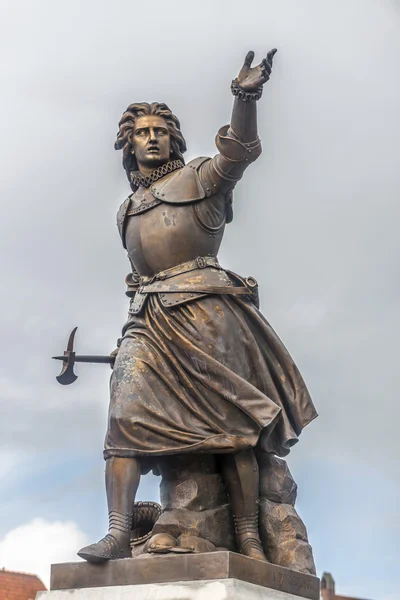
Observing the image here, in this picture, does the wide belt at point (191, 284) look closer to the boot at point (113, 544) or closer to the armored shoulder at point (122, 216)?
the armored shoulder at point (122, 216)

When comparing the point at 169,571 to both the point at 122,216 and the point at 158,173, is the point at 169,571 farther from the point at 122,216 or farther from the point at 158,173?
the point at 158,173

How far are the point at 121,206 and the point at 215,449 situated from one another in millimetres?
2252

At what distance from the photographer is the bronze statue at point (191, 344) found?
29.8 feet

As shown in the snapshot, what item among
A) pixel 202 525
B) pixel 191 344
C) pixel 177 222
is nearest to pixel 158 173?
pixel 177 222

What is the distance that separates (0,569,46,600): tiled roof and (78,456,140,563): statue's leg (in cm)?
940

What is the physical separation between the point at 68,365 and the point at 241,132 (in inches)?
90.0

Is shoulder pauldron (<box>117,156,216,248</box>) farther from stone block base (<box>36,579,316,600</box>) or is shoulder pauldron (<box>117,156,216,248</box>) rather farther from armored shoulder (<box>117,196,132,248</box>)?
stone block base (<box>36,579,316,600</box>)

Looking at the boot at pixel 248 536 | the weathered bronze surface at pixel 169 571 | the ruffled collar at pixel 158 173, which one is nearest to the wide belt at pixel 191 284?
the ruffled collar at pixel 158 173

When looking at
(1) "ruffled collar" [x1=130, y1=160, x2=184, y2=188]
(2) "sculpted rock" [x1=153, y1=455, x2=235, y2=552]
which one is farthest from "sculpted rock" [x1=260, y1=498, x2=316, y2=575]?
(1) "ruffled collar" [x1=130, y1=160, x2=184, y2=188]

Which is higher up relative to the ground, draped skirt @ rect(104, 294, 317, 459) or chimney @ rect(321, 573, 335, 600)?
chimney @ rect(321, 573, 335, 600)

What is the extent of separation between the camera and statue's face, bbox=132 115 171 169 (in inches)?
396

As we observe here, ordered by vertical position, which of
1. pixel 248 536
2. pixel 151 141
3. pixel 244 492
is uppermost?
pixel 151 141

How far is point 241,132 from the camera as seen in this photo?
30.9 ft

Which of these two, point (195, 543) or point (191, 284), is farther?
point (191, 284)
